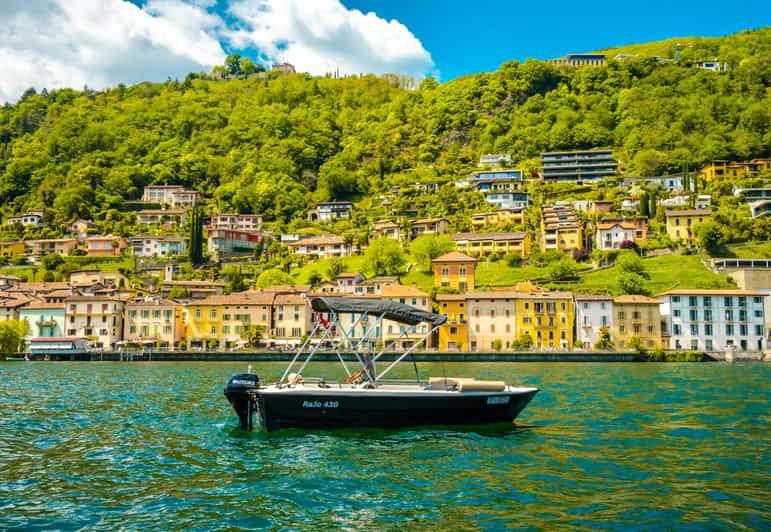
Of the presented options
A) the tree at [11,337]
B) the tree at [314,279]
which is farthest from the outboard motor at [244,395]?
the tree at [314,279]

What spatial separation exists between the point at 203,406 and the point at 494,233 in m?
88.7

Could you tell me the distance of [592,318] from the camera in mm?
80562

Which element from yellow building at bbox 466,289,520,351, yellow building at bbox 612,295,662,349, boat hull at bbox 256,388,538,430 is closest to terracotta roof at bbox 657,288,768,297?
yellow building at bbox 612,295,662,349

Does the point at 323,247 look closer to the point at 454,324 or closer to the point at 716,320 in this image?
the point at 454,324

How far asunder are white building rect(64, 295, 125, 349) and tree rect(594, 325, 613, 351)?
199 feet

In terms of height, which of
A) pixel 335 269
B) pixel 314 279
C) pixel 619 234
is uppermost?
pixel 619 234

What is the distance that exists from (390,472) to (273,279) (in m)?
92.3

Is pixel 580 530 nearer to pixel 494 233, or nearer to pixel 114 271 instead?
pixel 494 233

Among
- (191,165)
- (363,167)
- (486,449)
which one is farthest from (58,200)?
(486,449)

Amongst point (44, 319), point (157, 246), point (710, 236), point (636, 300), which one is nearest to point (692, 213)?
point (710, 236)

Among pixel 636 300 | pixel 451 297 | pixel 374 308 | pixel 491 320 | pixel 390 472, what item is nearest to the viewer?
pixel 390 472

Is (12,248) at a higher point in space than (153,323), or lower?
higher

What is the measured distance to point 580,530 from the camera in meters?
11.6

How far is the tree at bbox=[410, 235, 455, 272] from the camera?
10756 centimetres
